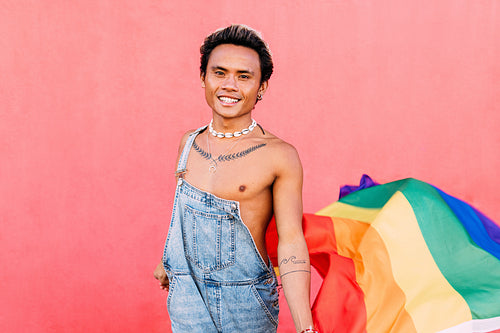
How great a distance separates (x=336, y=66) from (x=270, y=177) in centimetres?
161

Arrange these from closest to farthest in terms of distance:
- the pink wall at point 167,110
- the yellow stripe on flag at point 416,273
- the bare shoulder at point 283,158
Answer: the yellow stripe on flag at point 416,273 < the bare shoulder at point 283,158 < the pink wall at point 167,110

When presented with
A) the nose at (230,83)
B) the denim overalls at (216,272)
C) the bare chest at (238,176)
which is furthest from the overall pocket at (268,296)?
the nose at (230,83)

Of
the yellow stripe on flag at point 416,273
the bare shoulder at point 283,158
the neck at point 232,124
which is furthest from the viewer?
the neck at point 232,124

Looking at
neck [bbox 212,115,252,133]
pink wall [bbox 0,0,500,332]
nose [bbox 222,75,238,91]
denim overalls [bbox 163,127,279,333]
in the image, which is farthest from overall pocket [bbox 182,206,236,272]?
pink wall [bbox 0,0,500,332]

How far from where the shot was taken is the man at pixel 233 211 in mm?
1991

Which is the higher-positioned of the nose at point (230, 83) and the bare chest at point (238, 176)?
the nose at point (230, 83)

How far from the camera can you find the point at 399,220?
2059mm

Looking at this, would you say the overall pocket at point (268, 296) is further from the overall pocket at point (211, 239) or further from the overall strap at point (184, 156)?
the overall strap at point (184, 156)

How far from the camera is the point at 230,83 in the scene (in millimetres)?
2029

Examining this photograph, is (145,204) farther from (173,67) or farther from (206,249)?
(206,249)

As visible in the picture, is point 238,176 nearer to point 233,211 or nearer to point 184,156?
point 233,211

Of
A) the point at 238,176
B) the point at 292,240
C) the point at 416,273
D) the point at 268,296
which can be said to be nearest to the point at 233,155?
the point at 238,176

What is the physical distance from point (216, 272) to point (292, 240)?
11.7 inches

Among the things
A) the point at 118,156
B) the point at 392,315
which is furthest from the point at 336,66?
the point at 392,315
